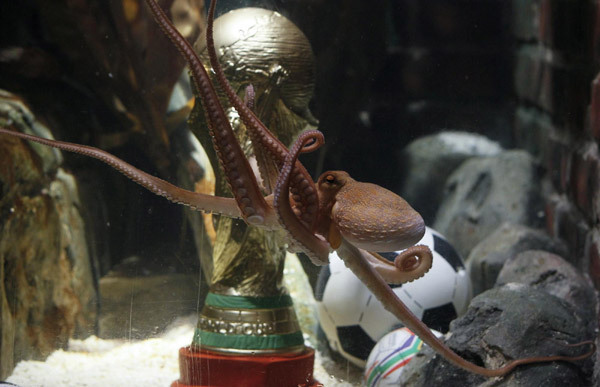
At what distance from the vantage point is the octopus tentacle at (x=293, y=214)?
90 cm

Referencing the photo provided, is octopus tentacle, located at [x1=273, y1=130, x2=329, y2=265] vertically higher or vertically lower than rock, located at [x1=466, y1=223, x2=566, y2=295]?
higher

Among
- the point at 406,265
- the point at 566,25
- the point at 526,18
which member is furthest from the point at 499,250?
the point at 406,265

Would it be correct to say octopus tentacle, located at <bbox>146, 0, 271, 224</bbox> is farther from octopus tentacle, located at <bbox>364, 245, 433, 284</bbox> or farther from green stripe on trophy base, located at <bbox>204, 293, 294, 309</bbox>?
green stripe on trophy base, located at <bbox>204, 293, 294, 309</bbox>

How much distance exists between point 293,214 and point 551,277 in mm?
1364

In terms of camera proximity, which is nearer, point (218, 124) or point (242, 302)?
point (218, 124)

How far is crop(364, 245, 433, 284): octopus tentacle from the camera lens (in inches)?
44.1

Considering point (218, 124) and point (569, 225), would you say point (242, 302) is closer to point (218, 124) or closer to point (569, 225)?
point (218, 124)

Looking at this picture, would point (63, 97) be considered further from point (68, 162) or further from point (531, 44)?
point (531, 44)

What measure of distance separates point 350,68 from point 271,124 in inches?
23.8

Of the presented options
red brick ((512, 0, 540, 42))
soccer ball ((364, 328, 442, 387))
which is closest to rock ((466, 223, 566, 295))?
soccer ball ((364, 328, 442, 387))

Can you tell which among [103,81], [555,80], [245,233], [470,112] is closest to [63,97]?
[103,81]

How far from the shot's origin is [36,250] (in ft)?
5.93

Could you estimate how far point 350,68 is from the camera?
1.84 m

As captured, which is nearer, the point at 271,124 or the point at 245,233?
the point at 271,124
